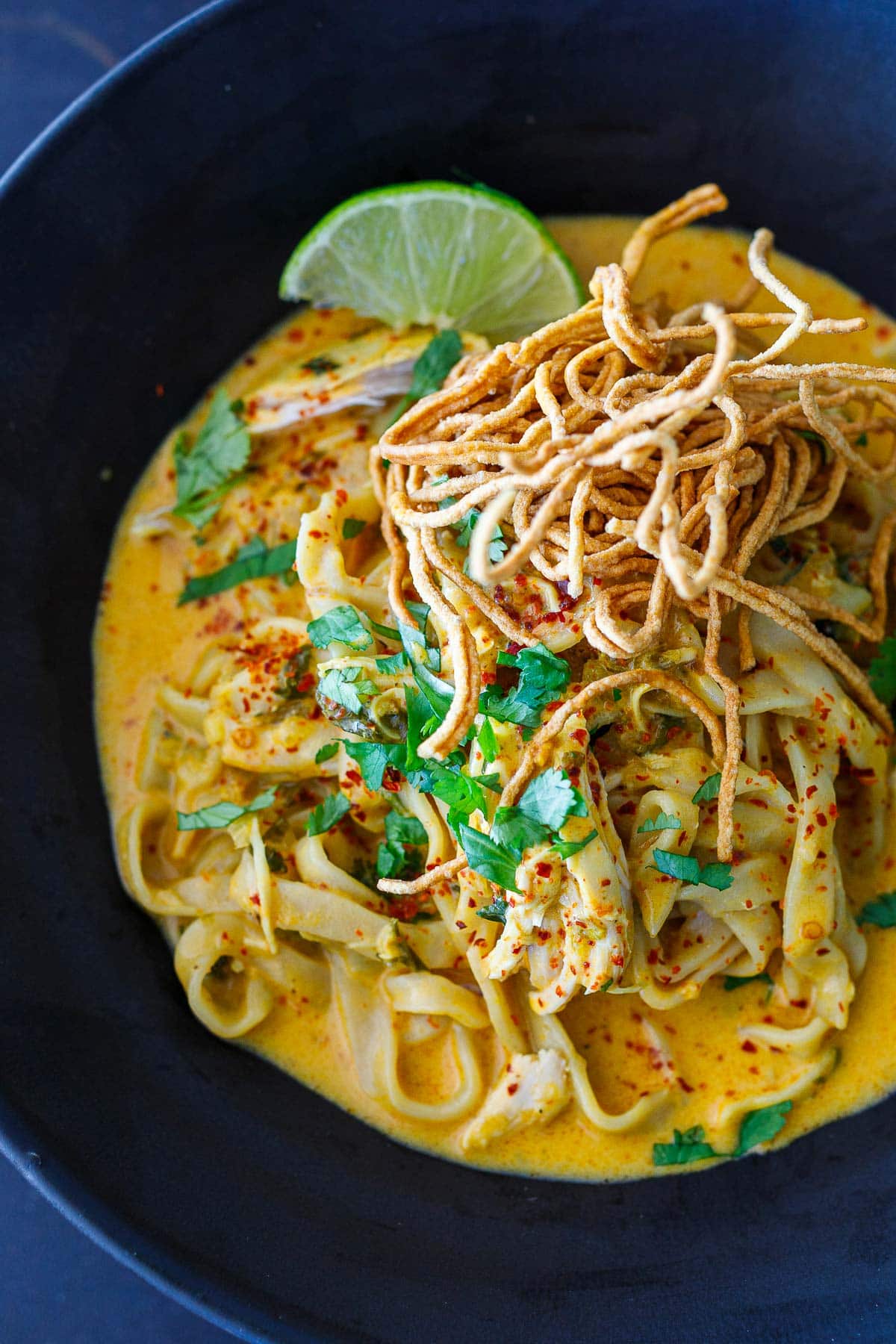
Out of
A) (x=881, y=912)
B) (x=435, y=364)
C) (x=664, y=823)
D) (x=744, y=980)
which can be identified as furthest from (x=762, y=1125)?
(x=435, y=364)

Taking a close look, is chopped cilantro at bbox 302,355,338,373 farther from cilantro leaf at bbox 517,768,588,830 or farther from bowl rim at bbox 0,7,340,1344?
bowl rim at bbox 0,7,340,1344

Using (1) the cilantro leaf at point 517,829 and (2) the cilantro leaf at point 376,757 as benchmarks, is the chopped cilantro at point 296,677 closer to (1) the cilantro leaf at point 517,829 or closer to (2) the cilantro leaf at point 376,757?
(2) the cilantro leaf at point 376,757

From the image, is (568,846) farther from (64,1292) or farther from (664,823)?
(64,1292)

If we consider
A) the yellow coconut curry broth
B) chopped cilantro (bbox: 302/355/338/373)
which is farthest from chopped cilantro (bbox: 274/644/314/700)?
chopped cilantro (bbox: 302/355/338/373)

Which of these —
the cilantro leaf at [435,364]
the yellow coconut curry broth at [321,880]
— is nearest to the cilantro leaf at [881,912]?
the yellow coconut curry broth at [321,880]

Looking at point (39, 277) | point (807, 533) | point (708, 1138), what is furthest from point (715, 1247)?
point (39, 277)

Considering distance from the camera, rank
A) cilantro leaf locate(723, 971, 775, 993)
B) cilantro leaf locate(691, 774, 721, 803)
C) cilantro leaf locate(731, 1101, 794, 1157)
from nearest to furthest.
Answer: cilantro leaf locate(691, 774, 721, 803) < cilantro leaf locate(731, 1101, 794, 1157) < cilantro leaf locate(723, 971, 775, 993)

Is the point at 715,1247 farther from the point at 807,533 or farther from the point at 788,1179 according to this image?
the point at 807,533
